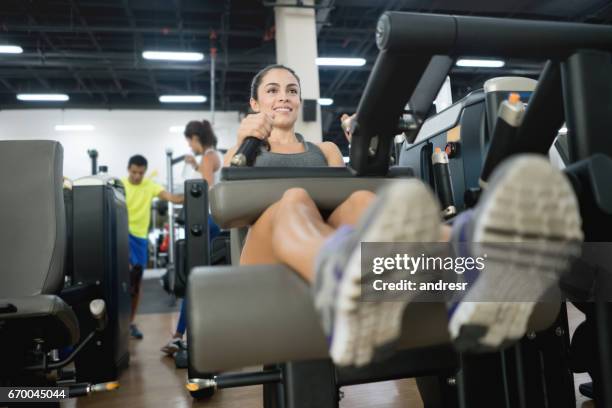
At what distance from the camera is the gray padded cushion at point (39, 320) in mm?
1249

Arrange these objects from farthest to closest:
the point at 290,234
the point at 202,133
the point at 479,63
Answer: the point at 479,63 → the point at 202,133 → the point at 290,234

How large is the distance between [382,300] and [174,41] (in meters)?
8.38

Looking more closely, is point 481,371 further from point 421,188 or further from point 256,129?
point 256,129

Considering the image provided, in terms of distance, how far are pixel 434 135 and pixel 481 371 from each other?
83cm

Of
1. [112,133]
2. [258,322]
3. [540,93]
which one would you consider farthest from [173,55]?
[258,322]

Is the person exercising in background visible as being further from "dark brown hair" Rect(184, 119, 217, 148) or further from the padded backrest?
the padded backrest

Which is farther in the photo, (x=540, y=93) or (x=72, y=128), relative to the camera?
(x=72, y=128)

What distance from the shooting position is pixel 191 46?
27.0 ft

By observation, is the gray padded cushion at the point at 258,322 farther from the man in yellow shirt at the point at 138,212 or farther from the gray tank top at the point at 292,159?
the man in yellow shirt at the point at 138,212

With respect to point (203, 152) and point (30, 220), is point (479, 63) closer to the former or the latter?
point (203, 152)

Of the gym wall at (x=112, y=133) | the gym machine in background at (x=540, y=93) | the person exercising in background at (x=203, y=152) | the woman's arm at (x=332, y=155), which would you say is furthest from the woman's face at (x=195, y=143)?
the gym wall at (x=112, y=133)

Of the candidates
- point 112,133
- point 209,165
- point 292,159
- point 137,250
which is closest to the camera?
point 292,159

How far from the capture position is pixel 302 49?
18.8 feet

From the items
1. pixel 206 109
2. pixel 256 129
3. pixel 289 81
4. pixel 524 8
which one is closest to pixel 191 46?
pixel 206 109
